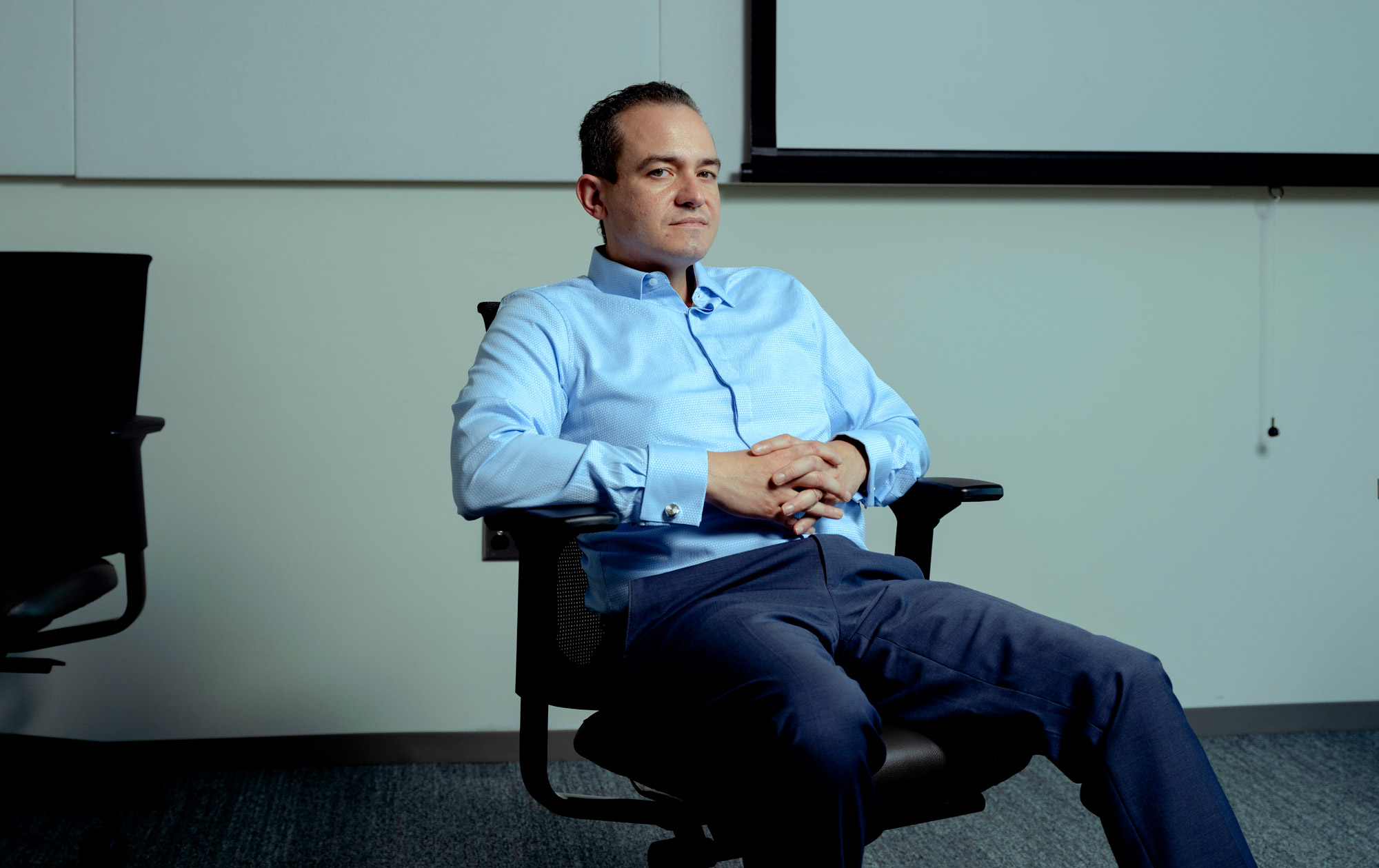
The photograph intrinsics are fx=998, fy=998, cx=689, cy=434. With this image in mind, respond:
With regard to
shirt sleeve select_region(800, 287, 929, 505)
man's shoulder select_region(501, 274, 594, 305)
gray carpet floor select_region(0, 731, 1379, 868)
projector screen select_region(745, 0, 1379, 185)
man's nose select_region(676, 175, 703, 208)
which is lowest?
gray carpet floor select_region(0, 731, 1379, 868)

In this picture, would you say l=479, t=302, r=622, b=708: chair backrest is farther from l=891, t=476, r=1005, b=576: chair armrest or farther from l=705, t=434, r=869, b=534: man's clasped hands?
l=891, t=476, r=1005, b=576: chair armrest

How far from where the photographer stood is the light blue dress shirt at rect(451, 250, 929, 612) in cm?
127

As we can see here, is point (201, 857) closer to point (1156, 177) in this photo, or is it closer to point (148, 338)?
point (148, 338)

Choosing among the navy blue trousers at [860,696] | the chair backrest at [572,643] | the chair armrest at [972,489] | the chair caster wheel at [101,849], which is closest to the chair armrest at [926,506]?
the chair armrest at [972,489]

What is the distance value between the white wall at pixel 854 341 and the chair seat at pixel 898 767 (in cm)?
131

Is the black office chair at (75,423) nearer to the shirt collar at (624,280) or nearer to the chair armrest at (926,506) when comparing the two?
the shirt collar at (624,280)

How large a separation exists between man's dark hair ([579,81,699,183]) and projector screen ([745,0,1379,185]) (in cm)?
81

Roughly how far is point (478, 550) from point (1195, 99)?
2.06 m

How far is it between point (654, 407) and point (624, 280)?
236mm

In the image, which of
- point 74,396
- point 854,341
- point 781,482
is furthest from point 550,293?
point 854,341

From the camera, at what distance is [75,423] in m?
1.83

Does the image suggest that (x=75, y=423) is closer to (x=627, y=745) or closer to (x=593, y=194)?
(x=593, y=194)

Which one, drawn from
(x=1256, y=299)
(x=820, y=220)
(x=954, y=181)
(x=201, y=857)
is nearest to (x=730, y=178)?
(x=820, y=220)

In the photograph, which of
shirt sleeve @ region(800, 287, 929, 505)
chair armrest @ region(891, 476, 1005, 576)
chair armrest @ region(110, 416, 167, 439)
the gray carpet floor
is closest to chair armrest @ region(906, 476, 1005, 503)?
chair armrest @ region(891, 476, 1005, 576)
